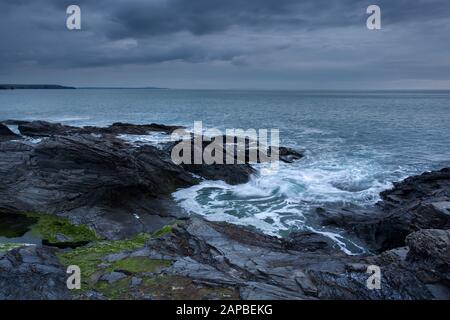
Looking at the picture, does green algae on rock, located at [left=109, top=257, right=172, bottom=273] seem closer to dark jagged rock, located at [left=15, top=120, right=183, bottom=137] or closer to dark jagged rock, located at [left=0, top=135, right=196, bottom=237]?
dark jagged rock, located at [left=0, top=135, right=196, bottom=237]

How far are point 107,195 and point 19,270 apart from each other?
40.2 ft

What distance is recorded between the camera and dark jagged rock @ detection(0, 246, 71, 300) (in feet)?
35.9

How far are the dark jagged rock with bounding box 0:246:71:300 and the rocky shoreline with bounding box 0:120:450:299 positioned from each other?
40 mm

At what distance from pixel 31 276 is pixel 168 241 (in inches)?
212

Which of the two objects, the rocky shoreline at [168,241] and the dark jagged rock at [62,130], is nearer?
the rocky shoreline at [168,241]

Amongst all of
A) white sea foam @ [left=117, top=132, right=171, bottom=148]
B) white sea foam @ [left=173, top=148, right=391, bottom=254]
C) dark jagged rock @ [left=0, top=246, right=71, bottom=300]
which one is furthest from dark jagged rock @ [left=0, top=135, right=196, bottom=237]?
white sea foam @ [left=117, top=132, right=171, bottom=148]

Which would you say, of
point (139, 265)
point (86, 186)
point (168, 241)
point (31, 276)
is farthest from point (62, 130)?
point (31, 276)

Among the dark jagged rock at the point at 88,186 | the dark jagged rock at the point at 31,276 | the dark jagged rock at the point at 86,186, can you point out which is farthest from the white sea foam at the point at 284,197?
the dark jagged rock at the point at 31,276

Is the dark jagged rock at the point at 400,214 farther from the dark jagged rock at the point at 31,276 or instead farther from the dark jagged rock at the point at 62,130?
the dark jagged rock at the point at 62,130

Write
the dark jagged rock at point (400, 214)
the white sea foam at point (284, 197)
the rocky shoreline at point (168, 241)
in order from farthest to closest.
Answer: the white sea foam at point (284, 197)
the dark jagged rock at point (400, 214)
the rocky shoreline at point (168, 241)

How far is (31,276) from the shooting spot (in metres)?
11.6

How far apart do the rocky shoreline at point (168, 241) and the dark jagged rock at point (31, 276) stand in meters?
0.04

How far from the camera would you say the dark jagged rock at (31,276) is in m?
10.9
